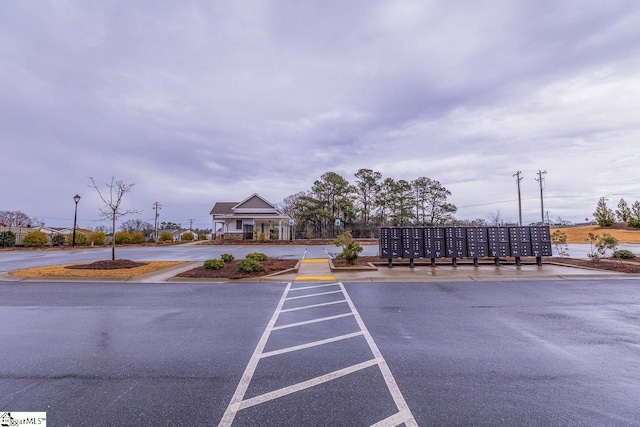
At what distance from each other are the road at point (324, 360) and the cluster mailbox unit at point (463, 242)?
509 cm

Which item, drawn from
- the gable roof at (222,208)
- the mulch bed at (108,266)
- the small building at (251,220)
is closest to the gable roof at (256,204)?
the small building at (251,220)

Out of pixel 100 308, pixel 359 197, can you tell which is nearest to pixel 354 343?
pixel 100 308

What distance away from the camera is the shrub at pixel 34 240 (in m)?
34.3

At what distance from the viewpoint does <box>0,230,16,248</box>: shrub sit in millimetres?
35062

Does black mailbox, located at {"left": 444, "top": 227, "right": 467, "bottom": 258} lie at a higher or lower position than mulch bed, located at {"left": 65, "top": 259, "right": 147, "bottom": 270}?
higher

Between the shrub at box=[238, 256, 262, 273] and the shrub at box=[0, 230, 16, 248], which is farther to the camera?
the shrub at box=[0, 230, 16, 248]

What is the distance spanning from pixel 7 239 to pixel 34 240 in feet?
13.1

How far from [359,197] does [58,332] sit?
43.4 m

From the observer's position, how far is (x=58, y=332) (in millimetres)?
5473

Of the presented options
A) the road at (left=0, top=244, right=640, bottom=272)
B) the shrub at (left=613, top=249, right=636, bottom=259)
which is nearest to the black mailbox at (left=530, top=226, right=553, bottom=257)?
the shrub at (left=613, top=249, right=636, bottom=259)

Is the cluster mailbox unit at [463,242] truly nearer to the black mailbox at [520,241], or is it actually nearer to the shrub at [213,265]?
the black mailbox at [520,241]

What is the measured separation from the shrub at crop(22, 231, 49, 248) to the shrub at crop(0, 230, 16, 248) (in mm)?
2498

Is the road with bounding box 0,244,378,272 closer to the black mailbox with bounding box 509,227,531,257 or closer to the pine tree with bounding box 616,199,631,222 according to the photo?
the black mailbox with bounding box 509,227,531,257

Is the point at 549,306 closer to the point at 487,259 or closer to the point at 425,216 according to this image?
the point at 487,259
